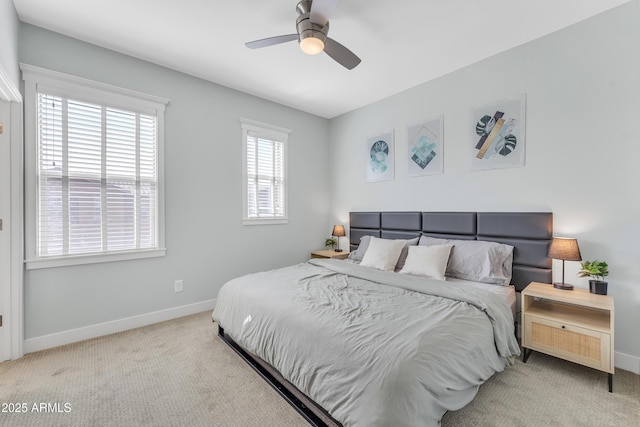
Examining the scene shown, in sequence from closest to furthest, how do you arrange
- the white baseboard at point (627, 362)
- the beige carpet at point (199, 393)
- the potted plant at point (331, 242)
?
the beige carpet at point (199, 393) < the white baseboard at point (627, 362) < the potted plant at point (331, 242)

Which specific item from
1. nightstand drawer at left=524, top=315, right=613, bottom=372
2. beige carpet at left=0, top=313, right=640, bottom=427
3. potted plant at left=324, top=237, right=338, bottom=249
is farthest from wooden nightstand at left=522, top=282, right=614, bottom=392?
potted plant at left=324, top=237, right=338, bottom=249

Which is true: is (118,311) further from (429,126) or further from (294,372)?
(429,126)

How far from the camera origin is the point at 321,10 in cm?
189

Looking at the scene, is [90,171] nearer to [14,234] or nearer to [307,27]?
[14,234]

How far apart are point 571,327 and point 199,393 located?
275cm

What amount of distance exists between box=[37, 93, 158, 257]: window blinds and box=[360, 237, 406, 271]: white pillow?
249 cm

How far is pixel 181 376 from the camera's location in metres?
2.12

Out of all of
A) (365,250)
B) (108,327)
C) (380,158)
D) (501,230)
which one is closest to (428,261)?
(501,230)

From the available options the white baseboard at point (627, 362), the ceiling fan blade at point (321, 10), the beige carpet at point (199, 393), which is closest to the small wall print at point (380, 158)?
the ceiling fan blade at point (321, 10)

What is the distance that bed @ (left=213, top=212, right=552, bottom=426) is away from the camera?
4.33 feet

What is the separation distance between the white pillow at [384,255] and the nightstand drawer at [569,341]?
1.29m

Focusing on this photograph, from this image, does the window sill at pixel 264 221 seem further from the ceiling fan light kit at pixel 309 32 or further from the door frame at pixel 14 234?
the ceiling fan light kit at pixel 309 32

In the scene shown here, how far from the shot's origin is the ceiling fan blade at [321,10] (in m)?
1.80

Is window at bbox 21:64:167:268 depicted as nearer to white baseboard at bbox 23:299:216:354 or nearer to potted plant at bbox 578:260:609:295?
white baseboard at bbox 23:299:216:354
